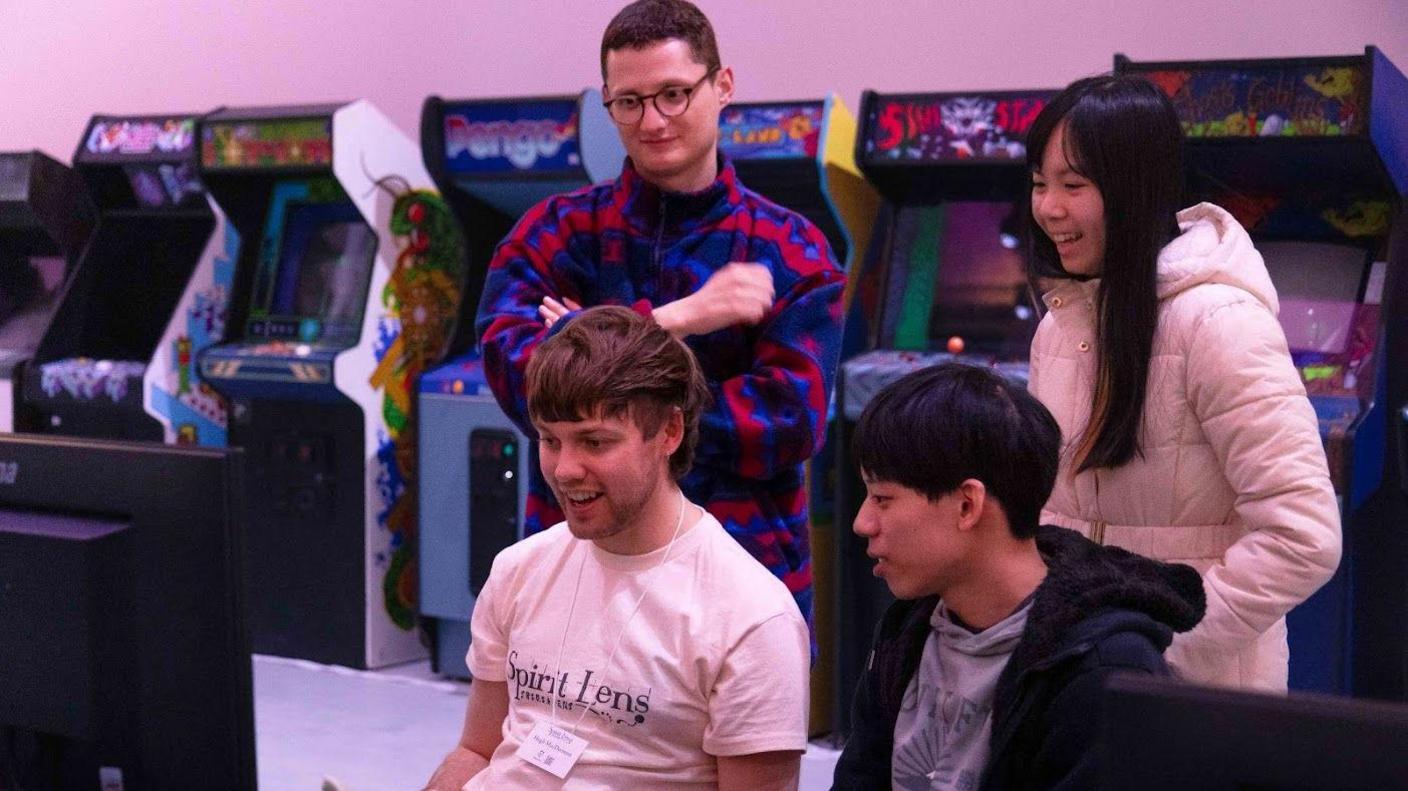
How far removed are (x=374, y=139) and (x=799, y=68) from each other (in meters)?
1.27

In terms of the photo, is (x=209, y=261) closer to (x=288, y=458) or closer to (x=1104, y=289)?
(x=288, y=458)

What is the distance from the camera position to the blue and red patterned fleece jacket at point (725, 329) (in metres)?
1.87

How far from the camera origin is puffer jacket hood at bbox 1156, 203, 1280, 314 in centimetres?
169

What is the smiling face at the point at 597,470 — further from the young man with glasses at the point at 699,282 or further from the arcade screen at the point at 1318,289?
the arcade screen at the point at 1318,289

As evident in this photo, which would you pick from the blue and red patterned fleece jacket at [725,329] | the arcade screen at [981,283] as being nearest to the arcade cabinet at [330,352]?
the arcade screen at [981,283]

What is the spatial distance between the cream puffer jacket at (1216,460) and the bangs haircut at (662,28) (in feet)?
1.75

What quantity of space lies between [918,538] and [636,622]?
0.32 meters

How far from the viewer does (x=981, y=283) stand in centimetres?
376

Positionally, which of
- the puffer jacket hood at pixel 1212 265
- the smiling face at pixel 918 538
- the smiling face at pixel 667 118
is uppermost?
the smiling face at pixel 667 118

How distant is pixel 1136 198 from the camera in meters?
1.69

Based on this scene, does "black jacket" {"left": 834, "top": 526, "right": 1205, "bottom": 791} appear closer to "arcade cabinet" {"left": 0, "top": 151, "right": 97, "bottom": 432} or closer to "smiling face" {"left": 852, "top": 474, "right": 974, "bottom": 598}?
"smiling face" {"left": 852, "top": 474, "right": 974, "bottom": 598}

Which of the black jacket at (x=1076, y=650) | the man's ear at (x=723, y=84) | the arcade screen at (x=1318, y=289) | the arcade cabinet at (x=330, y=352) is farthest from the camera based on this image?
the arcade cabinet at (x=330, y=352)

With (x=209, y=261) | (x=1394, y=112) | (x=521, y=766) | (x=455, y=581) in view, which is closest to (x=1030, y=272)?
(x=521, y=766)

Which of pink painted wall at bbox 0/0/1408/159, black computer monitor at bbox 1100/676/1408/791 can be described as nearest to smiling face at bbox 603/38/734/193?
black computer monitor at bbox 1100/676/1408/791
